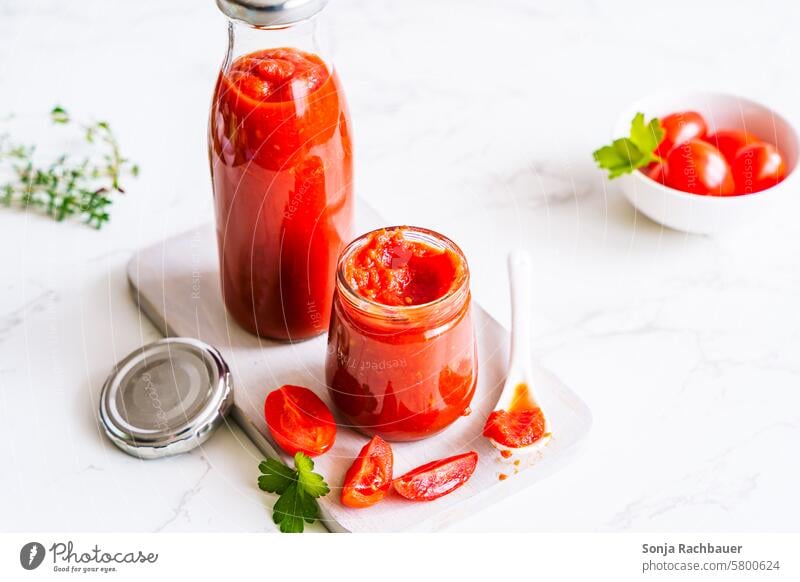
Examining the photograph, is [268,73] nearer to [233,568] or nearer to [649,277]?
[233,568]

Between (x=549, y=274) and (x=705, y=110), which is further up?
(x=705, y=110)

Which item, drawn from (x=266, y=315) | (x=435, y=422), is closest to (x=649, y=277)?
(x=435, y=422)

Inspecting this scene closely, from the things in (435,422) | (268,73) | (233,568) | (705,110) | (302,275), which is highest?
(268,73)

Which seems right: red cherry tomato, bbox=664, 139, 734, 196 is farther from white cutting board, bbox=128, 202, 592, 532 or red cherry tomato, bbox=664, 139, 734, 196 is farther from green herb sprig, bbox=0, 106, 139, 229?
green herb sprig, bbox=0, 106, 139, 229

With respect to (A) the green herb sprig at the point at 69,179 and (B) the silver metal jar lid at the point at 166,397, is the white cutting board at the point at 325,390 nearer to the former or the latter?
(B) the silver metal jar lid at the point at 166,397

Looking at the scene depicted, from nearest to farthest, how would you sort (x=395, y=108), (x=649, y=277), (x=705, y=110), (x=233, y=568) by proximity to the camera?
(x=233, y=568), (x=649, y=277), (x=705, y=110), (x=395, y=108)

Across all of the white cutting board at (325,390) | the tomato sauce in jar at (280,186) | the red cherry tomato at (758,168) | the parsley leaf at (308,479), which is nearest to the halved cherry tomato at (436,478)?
the white cutting board at (325,390)
